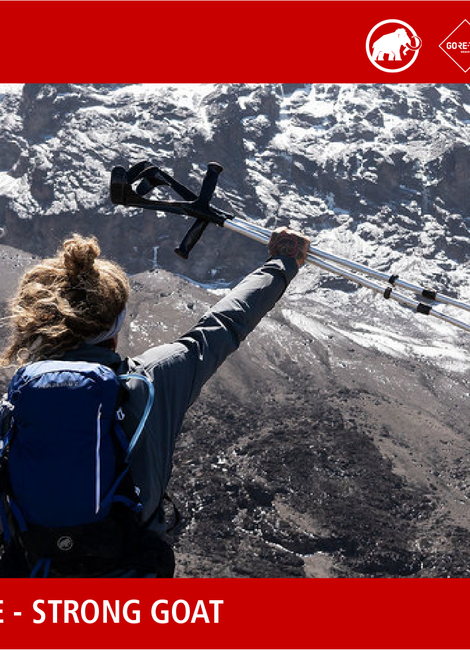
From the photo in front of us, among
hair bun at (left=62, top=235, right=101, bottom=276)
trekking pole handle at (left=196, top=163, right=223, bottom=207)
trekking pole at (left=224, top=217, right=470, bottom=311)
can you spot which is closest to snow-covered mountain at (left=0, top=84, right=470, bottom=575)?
trekking pole at (left=224, top=217, right=470, bottom=311)

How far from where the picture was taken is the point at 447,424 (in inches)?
3632

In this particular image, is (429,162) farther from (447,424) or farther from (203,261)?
(447,424)

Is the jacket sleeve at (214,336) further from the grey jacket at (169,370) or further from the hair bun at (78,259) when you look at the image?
the hair bun at (78,259)

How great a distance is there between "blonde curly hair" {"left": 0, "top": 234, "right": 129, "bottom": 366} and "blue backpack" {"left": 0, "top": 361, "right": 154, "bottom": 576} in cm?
14

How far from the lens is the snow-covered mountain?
64.8 meters

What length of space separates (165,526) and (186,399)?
62cm

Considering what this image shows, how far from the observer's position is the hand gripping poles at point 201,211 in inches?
160

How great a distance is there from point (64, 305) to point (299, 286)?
153055mm

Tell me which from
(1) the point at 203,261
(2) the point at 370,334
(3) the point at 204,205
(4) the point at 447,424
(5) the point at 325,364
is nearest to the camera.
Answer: (3) the point at 204,205

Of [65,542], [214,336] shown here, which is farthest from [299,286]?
[65,542]

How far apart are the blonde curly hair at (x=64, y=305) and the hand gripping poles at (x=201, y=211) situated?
1082 millimetres

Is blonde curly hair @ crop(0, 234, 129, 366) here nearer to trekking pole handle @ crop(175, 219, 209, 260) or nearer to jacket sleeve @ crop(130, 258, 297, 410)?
jacket sleeve @ crop(130, 258, 297, 410)

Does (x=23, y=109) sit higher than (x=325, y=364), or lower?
higher

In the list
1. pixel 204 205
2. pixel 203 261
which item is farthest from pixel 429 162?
pixel 204 205
